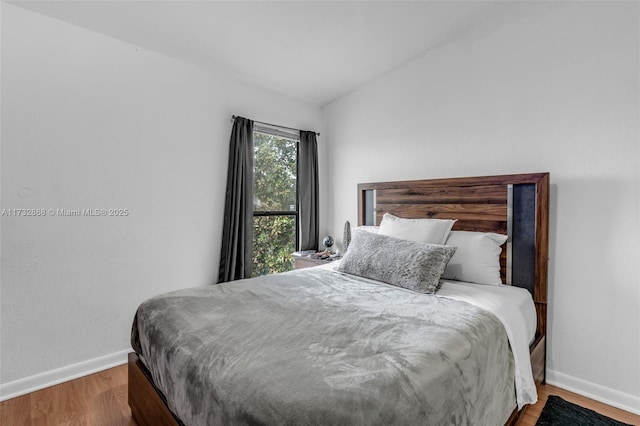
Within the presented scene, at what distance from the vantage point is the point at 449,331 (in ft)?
4.23

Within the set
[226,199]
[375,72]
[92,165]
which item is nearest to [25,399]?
[92,165]

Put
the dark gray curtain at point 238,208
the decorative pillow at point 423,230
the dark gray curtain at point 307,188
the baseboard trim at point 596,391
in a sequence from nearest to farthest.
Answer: the baseboard trim at point 596,391, the decorative pillow at point 423,230, the dark gray curtain at point 238,208, the dark gray curtain at point 307,188

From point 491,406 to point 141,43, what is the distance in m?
3.17

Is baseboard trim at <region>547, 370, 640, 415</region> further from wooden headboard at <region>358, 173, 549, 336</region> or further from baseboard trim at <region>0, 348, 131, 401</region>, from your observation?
baseboard trim at <region>0, 348, 131, 401</region>

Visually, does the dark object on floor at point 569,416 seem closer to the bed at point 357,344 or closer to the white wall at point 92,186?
the bed at point 357,344

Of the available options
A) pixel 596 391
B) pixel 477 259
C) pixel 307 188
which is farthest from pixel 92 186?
pixel 596 391

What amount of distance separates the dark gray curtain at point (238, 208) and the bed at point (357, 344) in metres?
0.87

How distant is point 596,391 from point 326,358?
6.61ft

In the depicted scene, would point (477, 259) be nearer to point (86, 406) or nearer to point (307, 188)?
point (307, 188)

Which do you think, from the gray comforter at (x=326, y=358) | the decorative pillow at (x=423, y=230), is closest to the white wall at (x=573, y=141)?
the decorative pillow at (x=423, y=230)

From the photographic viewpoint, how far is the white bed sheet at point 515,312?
1547mm

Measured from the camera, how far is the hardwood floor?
1772 mm

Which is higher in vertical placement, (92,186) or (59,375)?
(92,186)

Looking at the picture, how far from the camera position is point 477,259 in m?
2.13
